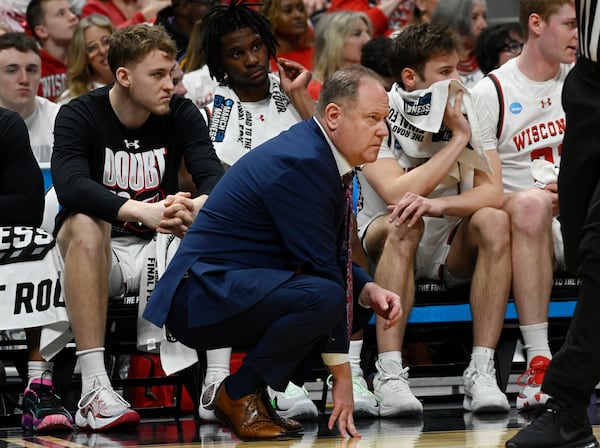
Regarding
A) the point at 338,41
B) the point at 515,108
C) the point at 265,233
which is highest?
the point at 338,41

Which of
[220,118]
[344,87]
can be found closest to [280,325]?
[344,87]

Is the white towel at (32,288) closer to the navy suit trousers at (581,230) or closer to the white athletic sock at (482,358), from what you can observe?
the white athletic sock at (482,358)

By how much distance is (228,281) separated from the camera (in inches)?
157

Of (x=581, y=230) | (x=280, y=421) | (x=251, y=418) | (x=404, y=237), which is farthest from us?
(x=404, y=237)

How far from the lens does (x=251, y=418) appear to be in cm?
406

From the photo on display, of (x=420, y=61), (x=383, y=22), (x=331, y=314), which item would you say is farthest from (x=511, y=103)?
(x=383, y=22)

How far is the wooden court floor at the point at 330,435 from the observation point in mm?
3791

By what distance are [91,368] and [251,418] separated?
32.7 inches

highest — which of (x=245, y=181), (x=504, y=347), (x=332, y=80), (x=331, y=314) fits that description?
(x=332, y=80)

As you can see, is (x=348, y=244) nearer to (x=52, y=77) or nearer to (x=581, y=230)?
(x=581, y=230)

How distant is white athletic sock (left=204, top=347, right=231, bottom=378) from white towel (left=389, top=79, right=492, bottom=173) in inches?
48.7

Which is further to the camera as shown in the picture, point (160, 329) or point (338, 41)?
point (338, 41)

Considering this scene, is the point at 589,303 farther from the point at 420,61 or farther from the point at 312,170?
the point at 420,61

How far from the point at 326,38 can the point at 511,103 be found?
1.77 meters
